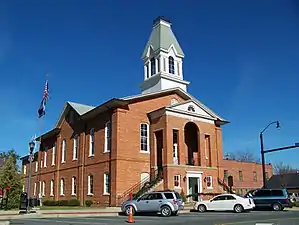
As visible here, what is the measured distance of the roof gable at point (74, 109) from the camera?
43.2 m

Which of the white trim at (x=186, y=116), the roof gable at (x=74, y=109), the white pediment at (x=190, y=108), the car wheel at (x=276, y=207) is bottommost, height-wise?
the car wheel at (x=276, y=207)

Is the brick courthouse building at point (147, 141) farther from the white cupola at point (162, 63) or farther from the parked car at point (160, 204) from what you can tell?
the parked car at point (160, 204)

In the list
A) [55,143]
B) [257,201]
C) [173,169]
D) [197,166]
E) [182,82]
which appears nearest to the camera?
[257,201]

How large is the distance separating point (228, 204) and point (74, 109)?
77.2ft

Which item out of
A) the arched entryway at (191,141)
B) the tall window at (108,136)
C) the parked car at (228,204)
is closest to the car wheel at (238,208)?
the parked car at (228,204)

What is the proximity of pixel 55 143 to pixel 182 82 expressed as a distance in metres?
19.8

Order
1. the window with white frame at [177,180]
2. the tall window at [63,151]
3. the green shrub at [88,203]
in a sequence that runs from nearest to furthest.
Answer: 1. the window with white frame at [177,180]
2. the green shrub at [88,203]
3. the tall window at [63,151]

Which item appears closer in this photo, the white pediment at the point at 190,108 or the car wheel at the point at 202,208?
the car wheel at the point at 202,208

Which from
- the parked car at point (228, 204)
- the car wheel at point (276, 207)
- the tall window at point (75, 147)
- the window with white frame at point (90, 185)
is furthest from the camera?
the tall window at point (75, 147)

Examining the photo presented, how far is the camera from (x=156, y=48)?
4312 centimetres

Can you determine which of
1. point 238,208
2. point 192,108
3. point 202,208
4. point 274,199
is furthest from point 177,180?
point 274,199

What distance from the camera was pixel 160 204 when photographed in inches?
927

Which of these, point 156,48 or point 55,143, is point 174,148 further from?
point 55,143

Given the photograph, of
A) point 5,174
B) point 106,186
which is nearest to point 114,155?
point 106,186
